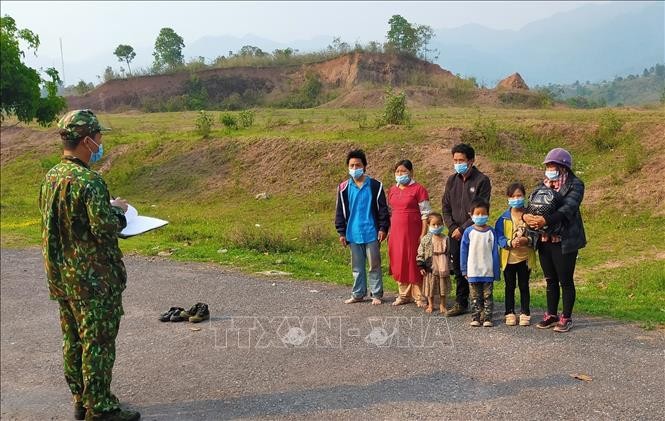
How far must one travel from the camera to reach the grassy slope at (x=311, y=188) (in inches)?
371

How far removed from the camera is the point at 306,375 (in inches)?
195

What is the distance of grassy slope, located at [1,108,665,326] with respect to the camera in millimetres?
9422

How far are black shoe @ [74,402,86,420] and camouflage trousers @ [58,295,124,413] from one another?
8 cm

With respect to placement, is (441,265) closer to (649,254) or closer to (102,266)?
(102,266)

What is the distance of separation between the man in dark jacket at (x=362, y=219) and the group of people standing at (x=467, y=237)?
1 cm

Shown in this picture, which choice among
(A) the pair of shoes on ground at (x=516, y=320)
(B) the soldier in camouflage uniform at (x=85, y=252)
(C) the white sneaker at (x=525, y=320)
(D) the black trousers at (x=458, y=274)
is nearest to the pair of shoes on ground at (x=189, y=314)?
(B) the soldier in camouflage uniform at (x=85, y=252)

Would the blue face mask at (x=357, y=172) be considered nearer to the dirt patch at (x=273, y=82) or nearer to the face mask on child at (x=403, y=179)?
the face mask on child at (x=403, y=179)

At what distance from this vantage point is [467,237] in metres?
5.97

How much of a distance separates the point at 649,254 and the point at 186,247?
851 centimetres

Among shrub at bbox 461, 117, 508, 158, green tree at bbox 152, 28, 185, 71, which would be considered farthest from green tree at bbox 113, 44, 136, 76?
shrub at bbox 461, 117, 508, 158

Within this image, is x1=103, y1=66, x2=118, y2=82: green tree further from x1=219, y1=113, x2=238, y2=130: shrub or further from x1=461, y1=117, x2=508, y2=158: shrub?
x1=461, y1=117, x2=508, y2=158: shrub

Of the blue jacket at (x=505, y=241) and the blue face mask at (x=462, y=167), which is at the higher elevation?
the blue face mask at (x=462, y=167)

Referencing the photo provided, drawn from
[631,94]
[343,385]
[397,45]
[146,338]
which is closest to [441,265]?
[343,385]

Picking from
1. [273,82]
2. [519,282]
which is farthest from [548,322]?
[273,82]
